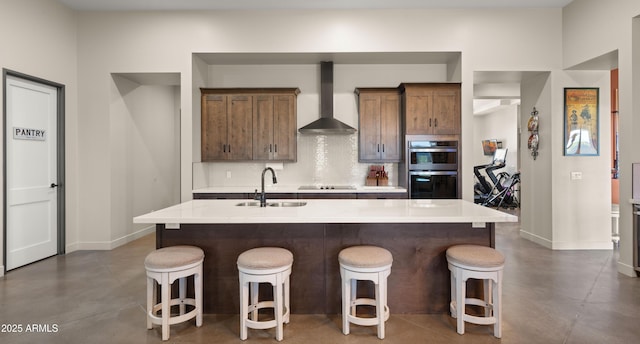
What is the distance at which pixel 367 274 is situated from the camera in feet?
7.64

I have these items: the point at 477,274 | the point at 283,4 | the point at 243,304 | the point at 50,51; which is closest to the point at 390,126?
the point at 283,4

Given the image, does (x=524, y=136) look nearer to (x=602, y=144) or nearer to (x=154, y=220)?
(x=602, y=144)

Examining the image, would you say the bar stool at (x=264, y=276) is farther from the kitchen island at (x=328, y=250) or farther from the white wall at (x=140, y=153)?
the white wall at (x=140, y=153)

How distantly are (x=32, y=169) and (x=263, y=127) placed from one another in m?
2.93

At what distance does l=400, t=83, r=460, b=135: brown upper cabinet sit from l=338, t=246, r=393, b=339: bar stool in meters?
2.84

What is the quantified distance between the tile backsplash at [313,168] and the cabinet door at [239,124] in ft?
1.48

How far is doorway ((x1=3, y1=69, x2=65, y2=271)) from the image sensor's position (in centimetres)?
397

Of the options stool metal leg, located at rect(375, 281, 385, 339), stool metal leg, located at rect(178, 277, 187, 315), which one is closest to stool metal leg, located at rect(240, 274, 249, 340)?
stool metal leg, located at rect(178, 277, 187, 315)

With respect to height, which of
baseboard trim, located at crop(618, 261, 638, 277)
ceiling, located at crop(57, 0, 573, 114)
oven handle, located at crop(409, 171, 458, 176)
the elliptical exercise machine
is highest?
ceiling, located at crop(57, 0, 573, 114)

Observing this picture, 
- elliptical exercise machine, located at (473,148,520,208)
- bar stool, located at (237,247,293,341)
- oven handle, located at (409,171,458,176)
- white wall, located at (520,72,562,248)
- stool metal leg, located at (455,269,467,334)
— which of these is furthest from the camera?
elliptical exercise machine, located at (473,148,520,208)

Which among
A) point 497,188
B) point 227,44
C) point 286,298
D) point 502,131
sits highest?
point 227,44

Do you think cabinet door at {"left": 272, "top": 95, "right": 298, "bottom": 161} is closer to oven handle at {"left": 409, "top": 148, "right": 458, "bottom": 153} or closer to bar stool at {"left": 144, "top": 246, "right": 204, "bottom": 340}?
oven handle at {"left": 409, "top": 148, "right": 458, "bottom": 153}

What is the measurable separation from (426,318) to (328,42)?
Answer: 3.76m

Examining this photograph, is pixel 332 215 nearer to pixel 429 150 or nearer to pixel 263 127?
pixel 429 150
